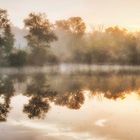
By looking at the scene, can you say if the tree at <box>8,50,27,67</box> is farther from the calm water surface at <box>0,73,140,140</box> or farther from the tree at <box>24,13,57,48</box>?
the calm water surface at <box>0,73,140,140</box>

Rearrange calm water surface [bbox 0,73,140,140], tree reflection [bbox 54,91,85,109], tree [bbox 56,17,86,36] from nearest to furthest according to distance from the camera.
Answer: calm water surface [bbox 0,73,140,140]
tree reflection [bbox 54,91,85,109]
tree [bbox 56,17,86,36]

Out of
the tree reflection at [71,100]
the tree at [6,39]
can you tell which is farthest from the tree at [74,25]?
the tree reflection at [71,100]

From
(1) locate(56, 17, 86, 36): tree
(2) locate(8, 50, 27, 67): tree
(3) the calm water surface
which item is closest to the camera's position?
(3) the calm water surface

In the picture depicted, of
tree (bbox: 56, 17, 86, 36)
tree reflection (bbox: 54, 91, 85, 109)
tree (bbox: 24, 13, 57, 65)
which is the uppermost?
tree (bbox: 56, 17, 86, 36)

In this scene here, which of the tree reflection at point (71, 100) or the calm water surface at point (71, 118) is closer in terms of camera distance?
the calm water surface at point (71, 118)

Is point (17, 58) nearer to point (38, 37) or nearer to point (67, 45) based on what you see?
point (38, 37)

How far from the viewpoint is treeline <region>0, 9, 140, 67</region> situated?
80.8m

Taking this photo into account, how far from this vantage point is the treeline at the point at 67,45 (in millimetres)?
80812

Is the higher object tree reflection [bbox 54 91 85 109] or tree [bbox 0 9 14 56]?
tree [bbox 0 9 14 56]

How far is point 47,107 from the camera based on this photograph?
23828 millimetres

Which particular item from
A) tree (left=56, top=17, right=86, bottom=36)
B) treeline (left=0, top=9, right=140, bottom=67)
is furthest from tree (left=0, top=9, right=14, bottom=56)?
tree (left=56, top=17, right=86, bottom=36)

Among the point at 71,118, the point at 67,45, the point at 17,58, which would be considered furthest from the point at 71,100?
the point at 67,45

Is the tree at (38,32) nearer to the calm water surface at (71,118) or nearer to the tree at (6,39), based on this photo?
the tree at (6,39)

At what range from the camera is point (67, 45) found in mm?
108688
